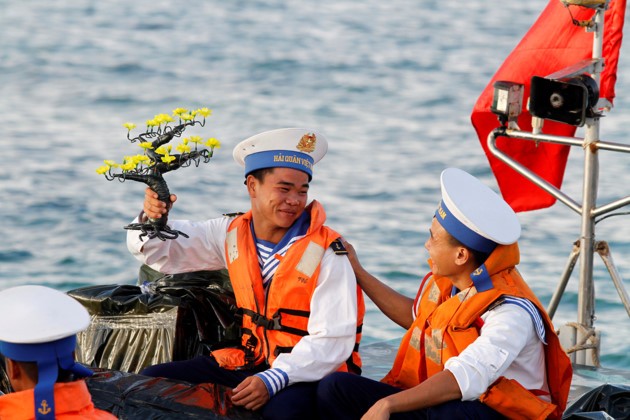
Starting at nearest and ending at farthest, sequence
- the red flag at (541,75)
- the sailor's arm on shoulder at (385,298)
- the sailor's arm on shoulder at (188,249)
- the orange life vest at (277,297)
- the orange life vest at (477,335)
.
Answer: the orange life vest at (477,335), the orange life vest at (277,297), the sailor's arm on shoulder at (385,298), the sailor's arm on shoulder at (188,249), the red flag at (541,75)

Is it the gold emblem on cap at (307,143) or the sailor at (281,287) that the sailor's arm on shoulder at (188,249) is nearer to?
the sailor at (281,287)

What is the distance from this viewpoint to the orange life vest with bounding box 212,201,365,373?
4.13 m

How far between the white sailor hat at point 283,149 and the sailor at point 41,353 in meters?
1.26

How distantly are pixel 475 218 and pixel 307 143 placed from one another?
709 millimetres

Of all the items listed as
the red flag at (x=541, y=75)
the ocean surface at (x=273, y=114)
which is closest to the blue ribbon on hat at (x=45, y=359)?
the red flag at (x=541, y=75)

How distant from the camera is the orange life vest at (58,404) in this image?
3.05 meters

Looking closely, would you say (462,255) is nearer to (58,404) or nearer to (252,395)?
(252,395)

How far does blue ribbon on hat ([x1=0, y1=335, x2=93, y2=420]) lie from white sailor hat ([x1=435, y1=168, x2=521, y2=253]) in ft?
4.25

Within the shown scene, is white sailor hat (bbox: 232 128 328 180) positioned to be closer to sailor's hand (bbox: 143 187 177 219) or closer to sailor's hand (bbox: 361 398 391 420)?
sailor's hand (bbox: 143 187 177 219)

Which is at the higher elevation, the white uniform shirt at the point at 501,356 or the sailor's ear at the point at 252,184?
the sailor's ear at the point at 252,184

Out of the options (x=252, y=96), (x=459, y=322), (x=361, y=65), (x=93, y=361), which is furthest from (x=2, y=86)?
(x=459, y=322)

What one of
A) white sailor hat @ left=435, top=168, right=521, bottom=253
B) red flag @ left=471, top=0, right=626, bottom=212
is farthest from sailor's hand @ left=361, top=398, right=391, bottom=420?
red flag @ left=471, top=0, right=626, bottom=212

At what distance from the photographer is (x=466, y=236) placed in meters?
3.81

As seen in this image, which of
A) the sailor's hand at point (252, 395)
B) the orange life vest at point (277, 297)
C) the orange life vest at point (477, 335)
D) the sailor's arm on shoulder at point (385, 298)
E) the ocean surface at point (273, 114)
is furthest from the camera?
the ocean surface at point (273, 114)
